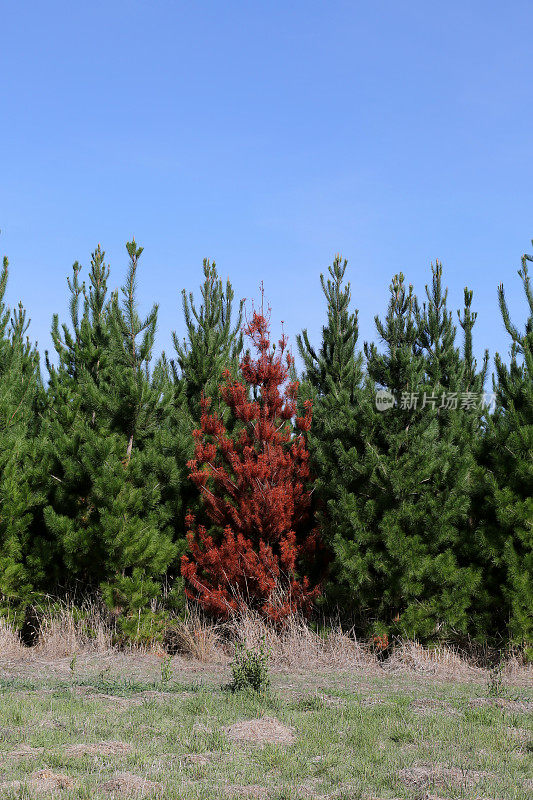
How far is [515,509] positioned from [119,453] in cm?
514

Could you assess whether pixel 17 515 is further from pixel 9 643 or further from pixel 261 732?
pixel 261 732

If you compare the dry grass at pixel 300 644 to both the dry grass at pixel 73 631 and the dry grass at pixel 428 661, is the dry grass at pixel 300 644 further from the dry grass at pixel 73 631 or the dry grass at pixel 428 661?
the dry grass at pixel 73 631

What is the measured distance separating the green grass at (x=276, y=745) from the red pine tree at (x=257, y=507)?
2.12 m

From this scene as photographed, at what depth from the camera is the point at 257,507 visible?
28.9 feet

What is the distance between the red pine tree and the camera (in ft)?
28.7

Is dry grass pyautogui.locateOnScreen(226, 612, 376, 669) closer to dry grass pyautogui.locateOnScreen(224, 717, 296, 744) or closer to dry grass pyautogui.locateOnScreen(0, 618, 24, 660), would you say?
dry grass pyautogui.locateOnScreen(224, 717, 296, 744)

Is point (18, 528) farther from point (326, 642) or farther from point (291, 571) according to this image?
point (326, 642)

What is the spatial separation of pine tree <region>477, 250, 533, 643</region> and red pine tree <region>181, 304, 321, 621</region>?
7.44 feet

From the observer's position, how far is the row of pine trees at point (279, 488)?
8102 millimetres

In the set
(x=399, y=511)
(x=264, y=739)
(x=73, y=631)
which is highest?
(x=399, y=511)

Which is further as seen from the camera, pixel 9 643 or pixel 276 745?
pixel 9 643

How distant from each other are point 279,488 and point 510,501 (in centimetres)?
286

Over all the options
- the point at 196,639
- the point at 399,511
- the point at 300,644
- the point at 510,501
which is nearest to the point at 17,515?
the point at 196,639

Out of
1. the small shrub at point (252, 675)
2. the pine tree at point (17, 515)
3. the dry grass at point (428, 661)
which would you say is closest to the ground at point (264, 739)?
the small shrub at point (252, 675)
